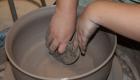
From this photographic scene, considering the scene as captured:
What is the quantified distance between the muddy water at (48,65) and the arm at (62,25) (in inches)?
3.9

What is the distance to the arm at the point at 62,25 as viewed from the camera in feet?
3.04

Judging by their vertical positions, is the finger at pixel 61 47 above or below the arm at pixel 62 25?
below

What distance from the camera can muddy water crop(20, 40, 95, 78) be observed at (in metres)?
1.00

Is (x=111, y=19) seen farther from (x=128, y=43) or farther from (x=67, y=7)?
(x=128, y=43)

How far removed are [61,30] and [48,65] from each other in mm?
176

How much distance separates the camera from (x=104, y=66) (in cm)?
83

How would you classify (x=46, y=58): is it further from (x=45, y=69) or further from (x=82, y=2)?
(x=82, y=2)

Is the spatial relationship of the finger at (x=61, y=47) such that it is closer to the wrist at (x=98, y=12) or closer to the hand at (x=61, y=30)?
the hand at (x=61, y=30)

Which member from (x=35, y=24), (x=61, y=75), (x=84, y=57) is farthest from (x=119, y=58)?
(x=35, y=24)

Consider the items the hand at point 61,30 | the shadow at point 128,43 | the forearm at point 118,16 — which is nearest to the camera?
the forearm at point 118,16

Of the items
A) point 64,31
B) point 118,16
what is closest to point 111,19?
point 118,16

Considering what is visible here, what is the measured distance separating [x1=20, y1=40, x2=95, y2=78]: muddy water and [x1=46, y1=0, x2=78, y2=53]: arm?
0.10m

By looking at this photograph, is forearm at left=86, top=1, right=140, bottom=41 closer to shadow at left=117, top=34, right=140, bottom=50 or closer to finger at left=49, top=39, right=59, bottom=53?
finger at left=49, top=39, right=59, bottom=53

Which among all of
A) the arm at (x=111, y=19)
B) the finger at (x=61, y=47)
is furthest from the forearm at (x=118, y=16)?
the finger at (x=61, y=47)
